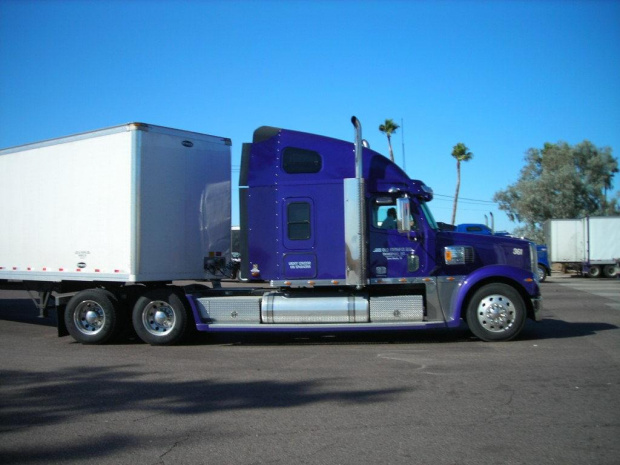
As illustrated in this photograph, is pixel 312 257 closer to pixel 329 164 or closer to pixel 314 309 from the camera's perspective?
pixel 314 309

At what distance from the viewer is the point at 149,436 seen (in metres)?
5.36

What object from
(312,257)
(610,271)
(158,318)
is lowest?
(158,318)

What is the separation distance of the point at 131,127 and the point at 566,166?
44.0 meters

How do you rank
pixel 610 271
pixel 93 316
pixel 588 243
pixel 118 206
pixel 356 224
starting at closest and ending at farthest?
pixel 356 224, pixel 118 206, pixel 93 316, pixel 588 243, pixel 610 271

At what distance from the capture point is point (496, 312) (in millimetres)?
Answer: 9844

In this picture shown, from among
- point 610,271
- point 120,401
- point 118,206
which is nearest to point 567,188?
point 610,271

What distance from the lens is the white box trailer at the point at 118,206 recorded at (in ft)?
33.5

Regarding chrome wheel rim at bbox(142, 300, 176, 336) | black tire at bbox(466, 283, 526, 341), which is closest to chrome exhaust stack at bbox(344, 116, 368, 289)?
black tire at bbox(466, 283, 526, 341)

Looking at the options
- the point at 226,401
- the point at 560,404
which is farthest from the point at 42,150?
the point at 560,404

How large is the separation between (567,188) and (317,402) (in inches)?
1765

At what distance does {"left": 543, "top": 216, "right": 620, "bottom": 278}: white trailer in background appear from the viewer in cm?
2975

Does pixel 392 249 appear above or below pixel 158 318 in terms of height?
above

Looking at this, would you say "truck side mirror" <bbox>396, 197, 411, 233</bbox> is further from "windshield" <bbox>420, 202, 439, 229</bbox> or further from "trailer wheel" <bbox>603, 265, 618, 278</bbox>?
"trailer wheel" <bbox>603, 265, 618, 278</bbox>

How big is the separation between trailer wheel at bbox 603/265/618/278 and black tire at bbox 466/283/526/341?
77.5 feet
